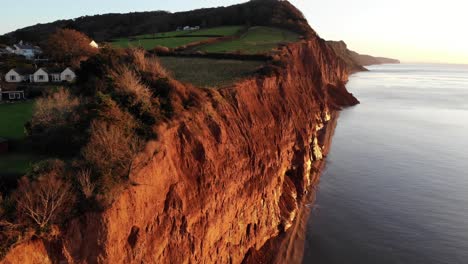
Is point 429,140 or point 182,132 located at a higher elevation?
point 182,132

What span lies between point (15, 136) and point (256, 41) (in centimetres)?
3538

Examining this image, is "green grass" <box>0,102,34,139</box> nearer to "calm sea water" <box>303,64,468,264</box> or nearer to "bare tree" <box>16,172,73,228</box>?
"bare tree" <box>16,172,73,228</box>

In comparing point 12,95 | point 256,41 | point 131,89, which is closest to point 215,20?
point 256,41

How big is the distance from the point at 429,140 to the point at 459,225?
25.9 meters

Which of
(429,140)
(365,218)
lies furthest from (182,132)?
(429,140)

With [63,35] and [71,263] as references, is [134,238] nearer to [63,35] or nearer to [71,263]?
[71,263]

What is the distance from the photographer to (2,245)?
30.1 ft

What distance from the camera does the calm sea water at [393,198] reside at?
2266cm

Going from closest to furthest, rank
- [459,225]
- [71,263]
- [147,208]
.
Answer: [71,263] < [147,208] < [459,225]

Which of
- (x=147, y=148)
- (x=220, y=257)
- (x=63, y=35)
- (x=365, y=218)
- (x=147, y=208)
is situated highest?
(x=63, y=35)

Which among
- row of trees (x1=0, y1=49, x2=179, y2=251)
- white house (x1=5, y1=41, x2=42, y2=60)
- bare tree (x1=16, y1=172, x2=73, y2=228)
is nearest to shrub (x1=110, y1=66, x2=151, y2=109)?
row of trees (x1=0, y1=49, x2=179, y2=251)

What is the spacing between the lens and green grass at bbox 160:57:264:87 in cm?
2395

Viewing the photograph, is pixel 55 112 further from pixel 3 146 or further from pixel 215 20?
pixel 215 20

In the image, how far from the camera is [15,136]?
1647 centimetres
